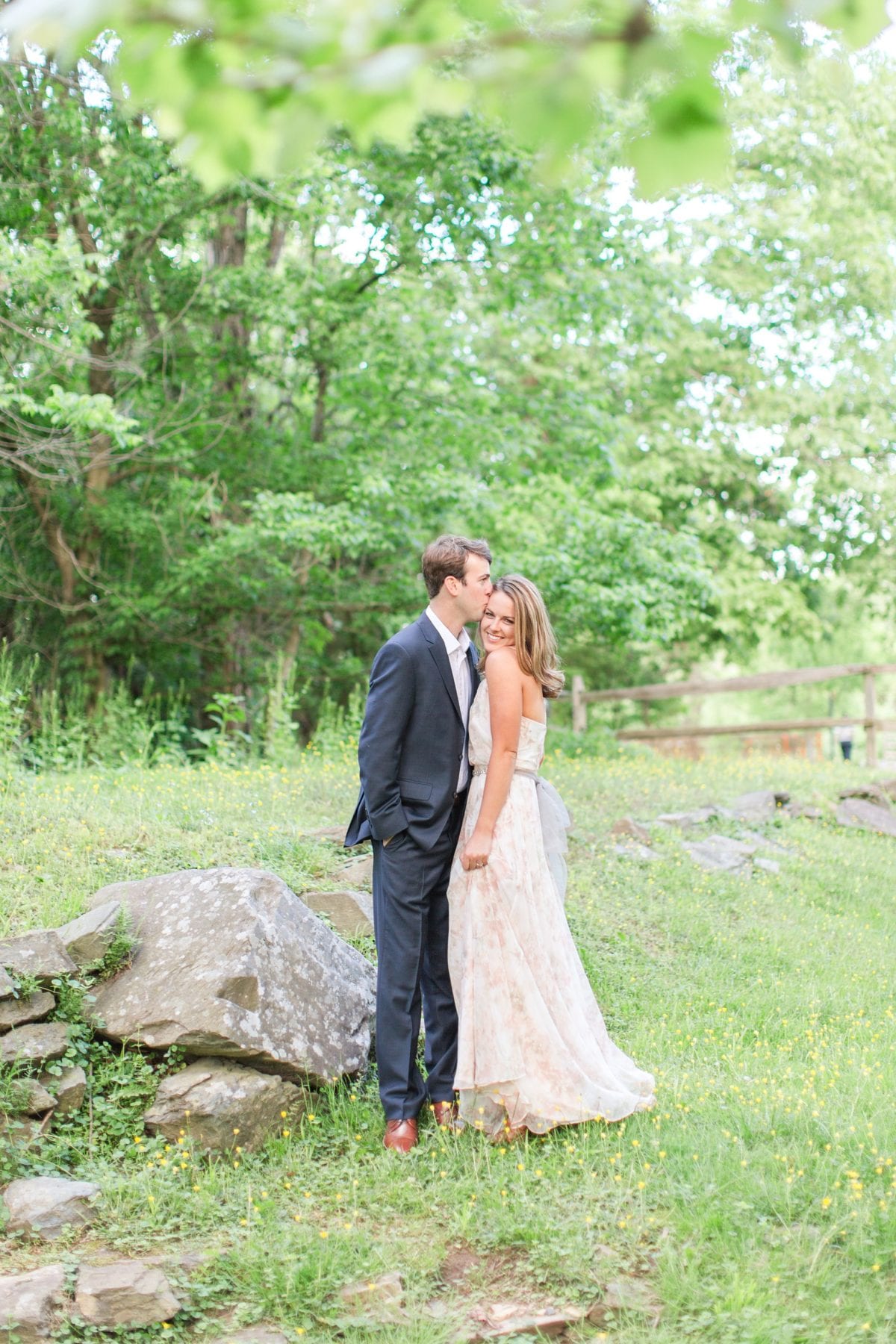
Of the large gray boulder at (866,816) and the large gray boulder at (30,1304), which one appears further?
the large gray boulder at (866,816)

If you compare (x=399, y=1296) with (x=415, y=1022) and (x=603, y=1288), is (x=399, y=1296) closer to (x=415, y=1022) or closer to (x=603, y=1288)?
(x=603, y=1288)

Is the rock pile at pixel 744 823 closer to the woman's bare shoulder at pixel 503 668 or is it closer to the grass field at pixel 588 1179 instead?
the grass field at pixel 588 1179

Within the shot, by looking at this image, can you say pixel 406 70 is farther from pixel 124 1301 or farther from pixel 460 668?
pixel 124 1301

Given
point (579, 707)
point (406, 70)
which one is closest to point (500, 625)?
point (406, 70)

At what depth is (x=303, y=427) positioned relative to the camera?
48.1 feet

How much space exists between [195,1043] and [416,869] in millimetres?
1179

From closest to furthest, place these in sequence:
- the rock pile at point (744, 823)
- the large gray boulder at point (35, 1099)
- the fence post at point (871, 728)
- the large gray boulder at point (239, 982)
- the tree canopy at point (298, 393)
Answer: the large gray boulder at point (35, 1099) → the large gray boulder at point (239, 982) → the rock pile at point (744, 823) → the tree canopy at point (298, 393) → the fence post at point (871, 728)

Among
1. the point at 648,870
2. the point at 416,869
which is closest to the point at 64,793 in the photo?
the point at 416,869

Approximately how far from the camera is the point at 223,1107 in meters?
4.90

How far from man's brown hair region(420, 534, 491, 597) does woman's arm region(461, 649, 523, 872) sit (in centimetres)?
39

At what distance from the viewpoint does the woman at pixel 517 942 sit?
192 inches

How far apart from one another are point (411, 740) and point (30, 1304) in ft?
7.98

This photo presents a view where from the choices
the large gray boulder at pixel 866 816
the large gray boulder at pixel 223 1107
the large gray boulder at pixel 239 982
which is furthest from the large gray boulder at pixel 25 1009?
the large gray boulder at pixel 866 816

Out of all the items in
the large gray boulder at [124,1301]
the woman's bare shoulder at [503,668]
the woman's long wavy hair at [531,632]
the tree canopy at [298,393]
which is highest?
the tree canopy at [298,393]
